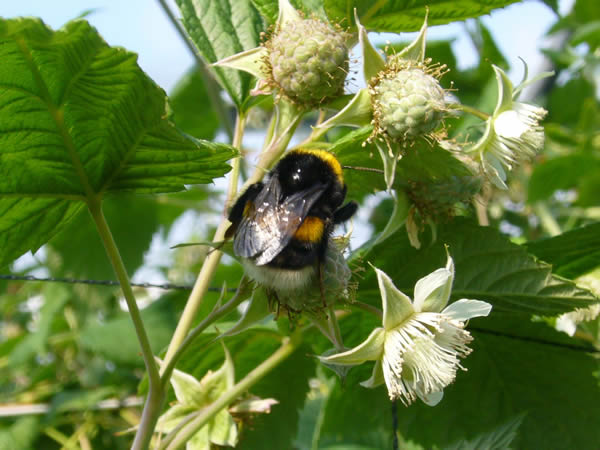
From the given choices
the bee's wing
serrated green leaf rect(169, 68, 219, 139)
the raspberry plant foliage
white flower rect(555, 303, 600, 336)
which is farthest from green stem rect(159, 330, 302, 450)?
serrated green leaf rect(169, 68, 219, 139)

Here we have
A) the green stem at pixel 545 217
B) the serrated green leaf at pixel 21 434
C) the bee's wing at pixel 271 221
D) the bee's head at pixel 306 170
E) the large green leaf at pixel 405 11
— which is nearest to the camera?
the bee's wing at pixel 271 221

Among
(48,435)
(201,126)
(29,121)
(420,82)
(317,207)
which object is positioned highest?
(29,121)

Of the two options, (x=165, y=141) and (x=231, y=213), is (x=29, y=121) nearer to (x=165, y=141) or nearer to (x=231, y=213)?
(x=165, y=141)

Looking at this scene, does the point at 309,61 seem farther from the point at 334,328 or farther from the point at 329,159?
the point at 334,328

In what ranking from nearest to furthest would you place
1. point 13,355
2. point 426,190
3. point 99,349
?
point 426,190
point 99,349
point 13,355

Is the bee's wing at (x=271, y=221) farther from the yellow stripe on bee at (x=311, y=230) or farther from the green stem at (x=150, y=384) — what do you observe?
the green stem at (x=150, y=384)

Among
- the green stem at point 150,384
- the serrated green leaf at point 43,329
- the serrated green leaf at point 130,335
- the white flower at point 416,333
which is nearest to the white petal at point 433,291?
the white flower at point 416,333

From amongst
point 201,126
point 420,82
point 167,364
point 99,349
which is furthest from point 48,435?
point 420,82

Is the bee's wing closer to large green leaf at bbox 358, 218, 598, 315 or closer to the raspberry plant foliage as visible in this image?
the raspberry plant foliage
